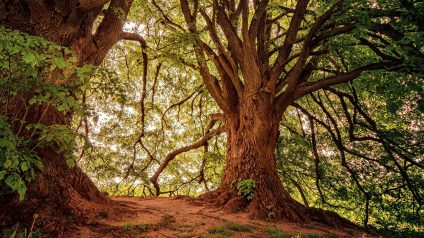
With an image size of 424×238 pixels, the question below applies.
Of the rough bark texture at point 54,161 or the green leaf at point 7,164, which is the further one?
the rough bark texture at point 54,161

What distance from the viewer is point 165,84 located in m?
13.2

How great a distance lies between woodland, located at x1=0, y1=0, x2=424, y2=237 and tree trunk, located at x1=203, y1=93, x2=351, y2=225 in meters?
0.03

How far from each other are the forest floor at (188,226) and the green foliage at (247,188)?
0.48 m

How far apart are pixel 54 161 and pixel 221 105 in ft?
17.0

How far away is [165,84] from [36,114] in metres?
8.07

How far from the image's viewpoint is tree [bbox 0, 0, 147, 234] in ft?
15.0

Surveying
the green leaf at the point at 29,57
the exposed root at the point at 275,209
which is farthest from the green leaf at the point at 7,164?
the exposed root at the point at 275,209

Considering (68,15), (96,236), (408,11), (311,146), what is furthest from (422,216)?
(68,15)

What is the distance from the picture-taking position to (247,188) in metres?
7.58

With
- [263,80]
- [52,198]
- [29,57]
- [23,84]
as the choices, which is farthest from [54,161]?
[263,80]

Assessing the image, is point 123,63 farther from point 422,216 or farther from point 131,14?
point 422,216

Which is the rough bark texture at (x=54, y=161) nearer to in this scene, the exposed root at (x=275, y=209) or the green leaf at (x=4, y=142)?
the green leaf at (x=4, y=142)

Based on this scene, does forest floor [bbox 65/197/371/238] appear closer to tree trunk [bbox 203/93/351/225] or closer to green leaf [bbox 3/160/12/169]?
tree trunk [bbox 203/93/351/225]

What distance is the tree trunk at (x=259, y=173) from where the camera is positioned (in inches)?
293
